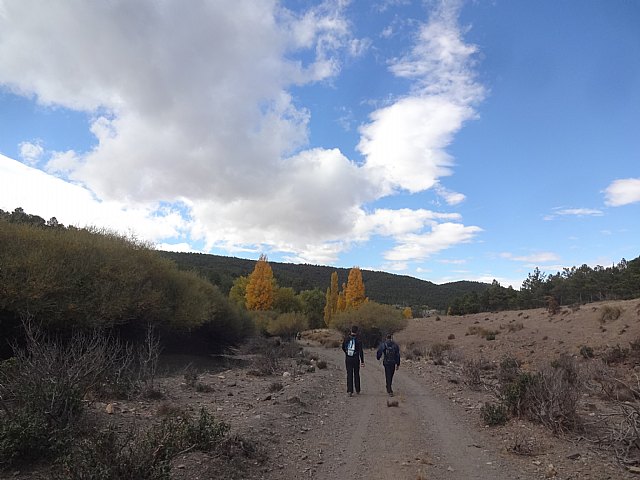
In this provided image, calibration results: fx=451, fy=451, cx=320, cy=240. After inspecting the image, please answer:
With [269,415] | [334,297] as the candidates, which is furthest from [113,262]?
[334,297]

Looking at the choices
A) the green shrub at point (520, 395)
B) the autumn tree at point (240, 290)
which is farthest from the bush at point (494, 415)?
the autumn tree at point (240, 290)

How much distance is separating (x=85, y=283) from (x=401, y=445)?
680 inches

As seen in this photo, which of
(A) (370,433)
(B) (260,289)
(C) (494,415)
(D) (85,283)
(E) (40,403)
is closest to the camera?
(E) (40,403)

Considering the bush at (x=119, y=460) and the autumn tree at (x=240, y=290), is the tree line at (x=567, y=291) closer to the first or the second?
the autumn tree at (x=240, y=290)

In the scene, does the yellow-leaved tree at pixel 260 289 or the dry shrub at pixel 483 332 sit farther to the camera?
the yellow-leaved tree at pixel 260 289

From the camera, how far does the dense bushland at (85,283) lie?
1756cm

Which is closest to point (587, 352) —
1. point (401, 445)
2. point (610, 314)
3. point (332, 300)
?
point (610, 314)

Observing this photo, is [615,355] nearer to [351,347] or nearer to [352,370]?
[352,370]

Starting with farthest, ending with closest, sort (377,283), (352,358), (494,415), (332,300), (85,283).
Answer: (377,283), (332,300), (85,283), (352,358), (494,415)

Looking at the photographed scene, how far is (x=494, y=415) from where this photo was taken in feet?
32.3

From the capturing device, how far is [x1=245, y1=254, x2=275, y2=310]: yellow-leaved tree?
67812mm

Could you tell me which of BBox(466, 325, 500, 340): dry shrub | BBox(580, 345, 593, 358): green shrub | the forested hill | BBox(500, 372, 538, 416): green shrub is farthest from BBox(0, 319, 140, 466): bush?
the forested hill

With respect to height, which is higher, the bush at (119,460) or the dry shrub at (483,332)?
the dry shrub at (483,332)

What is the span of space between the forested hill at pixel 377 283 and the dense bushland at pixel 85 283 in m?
96.6
